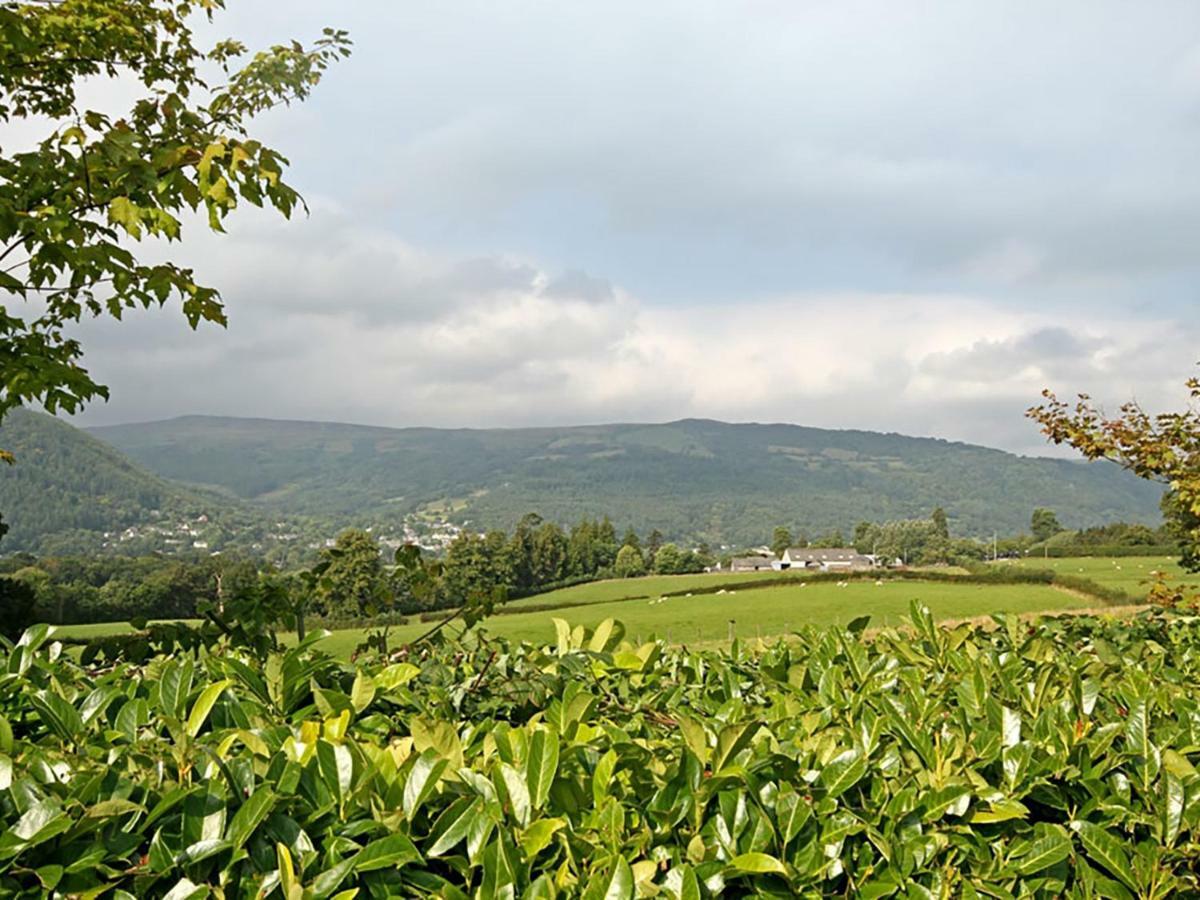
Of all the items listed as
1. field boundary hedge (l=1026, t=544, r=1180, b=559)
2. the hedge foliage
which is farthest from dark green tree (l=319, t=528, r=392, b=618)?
field boundary hedge (l=1026, t=544, r=1180, b=559)

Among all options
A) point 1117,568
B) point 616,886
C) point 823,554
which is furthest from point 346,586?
point 823,554

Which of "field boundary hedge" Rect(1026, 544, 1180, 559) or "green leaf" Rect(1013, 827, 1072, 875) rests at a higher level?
"green leaf" Rect(1013, 827, 1072, 875)

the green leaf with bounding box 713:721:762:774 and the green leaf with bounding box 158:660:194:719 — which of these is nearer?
the green leaf with bounding box 713:721:762:774

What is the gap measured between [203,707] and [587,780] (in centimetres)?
77

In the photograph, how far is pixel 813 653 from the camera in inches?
107

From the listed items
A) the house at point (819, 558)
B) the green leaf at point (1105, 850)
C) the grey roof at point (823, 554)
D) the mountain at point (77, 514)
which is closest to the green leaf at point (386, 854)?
the green leaf at point (1105, 850)

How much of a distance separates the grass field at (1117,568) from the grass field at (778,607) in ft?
11.2

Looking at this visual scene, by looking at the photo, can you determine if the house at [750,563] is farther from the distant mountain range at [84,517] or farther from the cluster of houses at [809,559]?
→ the distant mountain range at [84,517]

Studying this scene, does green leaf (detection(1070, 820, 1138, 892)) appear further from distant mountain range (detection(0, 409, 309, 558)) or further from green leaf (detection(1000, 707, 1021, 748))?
distant mountain range (detection(0, 409, 309, 558))

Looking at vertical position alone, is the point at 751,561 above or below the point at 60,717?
below

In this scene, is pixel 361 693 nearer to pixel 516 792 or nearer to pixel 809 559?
pixel 516 792

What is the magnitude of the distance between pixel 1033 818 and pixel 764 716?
2.16 feet

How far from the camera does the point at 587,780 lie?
163 cm

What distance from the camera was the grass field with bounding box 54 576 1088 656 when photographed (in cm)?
3834
